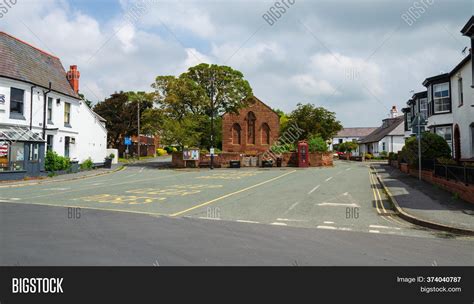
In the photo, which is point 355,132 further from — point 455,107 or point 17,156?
point 17,156

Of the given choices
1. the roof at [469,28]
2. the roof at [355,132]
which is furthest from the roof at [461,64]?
the roof at [355,132]

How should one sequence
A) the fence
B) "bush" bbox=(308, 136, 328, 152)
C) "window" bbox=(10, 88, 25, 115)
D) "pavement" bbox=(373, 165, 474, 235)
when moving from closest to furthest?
"pavement" bbox=(373, 165, 474, 235) → the fence → "window" bbox=(10, 88, 25, 115) → "bush" bbox=(308, 136, 328, 152)

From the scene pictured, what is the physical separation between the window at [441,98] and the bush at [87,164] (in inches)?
1238

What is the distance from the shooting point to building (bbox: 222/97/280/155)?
56.4 metres

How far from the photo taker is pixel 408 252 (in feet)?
21.0

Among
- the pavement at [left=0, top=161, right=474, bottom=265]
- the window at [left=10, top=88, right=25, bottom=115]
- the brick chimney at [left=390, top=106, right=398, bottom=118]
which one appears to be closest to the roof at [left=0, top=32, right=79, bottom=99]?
the window at [left=10, top=88, right=25, bottom=115]

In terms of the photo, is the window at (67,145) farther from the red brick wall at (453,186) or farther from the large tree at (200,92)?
the red brick wall at (453,186)

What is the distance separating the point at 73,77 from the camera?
32.6m

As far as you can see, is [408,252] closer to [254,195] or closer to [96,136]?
[254,195]

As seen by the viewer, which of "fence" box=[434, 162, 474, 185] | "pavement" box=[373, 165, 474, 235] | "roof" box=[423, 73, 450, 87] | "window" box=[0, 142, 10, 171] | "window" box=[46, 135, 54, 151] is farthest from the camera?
"window" box=[46, 135, 54, 151]

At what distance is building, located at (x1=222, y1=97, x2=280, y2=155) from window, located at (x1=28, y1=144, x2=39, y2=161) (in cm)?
3400

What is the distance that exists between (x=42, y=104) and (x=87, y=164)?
324 inches

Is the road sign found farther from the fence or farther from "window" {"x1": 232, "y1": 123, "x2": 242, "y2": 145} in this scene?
the fence
